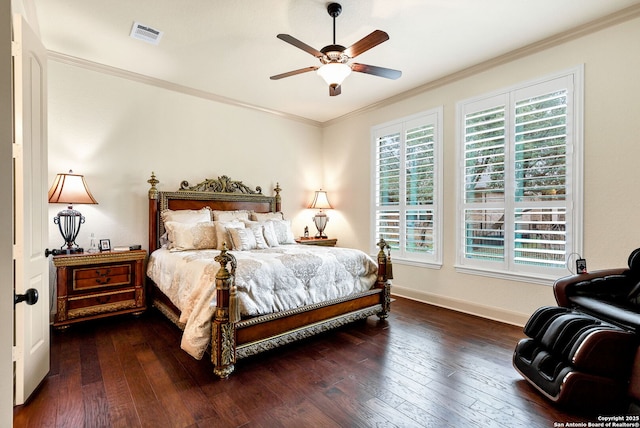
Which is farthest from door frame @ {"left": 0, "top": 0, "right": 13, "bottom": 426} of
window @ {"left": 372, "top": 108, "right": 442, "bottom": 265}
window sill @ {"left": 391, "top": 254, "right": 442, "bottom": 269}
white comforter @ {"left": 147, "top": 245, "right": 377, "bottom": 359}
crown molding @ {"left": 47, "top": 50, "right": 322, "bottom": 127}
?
window sill @ {"left": 391, "top": 254, "right": 442, "bottom": 269}

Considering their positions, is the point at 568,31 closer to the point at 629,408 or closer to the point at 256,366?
the point at 629,408

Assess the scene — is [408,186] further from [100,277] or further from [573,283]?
[100,277]

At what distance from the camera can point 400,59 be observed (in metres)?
3.56

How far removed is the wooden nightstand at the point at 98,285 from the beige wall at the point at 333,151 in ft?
1.72

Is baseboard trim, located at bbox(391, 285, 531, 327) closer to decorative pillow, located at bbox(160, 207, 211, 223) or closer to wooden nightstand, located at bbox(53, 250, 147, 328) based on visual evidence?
decorative pillow, located at bbox(160, 207, 211, 223)

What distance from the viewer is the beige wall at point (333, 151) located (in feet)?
9.24

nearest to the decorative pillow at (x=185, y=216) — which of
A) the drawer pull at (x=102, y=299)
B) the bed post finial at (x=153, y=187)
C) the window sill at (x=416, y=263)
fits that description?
the bed post finial at (x=153, y=187)

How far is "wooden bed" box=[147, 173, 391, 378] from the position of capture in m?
2.27

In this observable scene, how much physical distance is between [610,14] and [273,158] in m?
4.33

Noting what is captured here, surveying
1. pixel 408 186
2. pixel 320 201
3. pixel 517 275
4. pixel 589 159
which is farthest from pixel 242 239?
pixel 589 159

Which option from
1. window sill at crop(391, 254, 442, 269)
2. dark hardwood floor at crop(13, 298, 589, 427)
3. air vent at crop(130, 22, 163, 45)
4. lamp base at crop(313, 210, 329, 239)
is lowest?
dark hardwood floor at crop(13, 298, 589, 427)

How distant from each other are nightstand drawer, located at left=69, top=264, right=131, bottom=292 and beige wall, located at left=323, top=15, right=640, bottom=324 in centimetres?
356

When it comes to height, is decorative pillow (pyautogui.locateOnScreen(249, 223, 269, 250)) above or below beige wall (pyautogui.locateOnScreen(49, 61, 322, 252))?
below

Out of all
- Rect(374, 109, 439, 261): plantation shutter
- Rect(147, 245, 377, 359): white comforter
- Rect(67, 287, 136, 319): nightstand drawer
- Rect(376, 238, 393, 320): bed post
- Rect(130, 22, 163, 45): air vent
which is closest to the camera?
Rect(147, 245, 377, 359): white comforter
